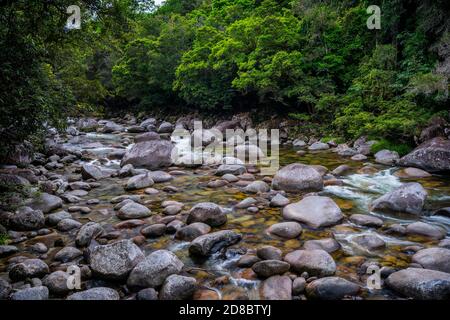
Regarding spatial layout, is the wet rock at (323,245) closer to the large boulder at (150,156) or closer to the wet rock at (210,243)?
the wet rock at (210,243)

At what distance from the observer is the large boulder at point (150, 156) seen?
11.3m

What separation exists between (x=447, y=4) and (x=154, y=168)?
12.3m

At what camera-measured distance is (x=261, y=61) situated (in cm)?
1698

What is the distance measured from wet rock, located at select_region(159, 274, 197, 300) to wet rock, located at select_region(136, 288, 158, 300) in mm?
69

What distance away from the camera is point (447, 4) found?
1227 cm

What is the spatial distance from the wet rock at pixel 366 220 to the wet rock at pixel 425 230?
18.7 inches

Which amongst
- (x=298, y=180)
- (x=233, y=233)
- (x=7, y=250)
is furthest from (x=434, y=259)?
(x=7, y=250)

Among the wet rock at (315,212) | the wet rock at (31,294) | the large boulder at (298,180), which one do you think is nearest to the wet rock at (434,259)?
the wet rock at (315,212)

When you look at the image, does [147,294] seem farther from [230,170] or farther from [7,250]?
[230,170]

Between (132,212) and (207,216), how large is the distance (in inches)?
63.8

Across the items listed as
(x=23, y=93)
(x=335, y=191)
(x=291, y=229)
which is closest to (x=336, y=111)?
(x=335, y=191)

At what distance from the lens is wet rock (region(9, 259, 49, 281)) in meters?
4.25

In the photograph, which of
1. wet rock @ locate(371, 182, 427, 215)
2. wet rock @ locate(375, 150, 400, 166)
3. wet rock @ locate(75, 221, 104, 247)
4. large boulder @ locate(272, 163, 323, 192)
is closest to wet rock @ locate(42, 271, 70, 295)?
wet rock @ locate(75, 221, 104, 247)
